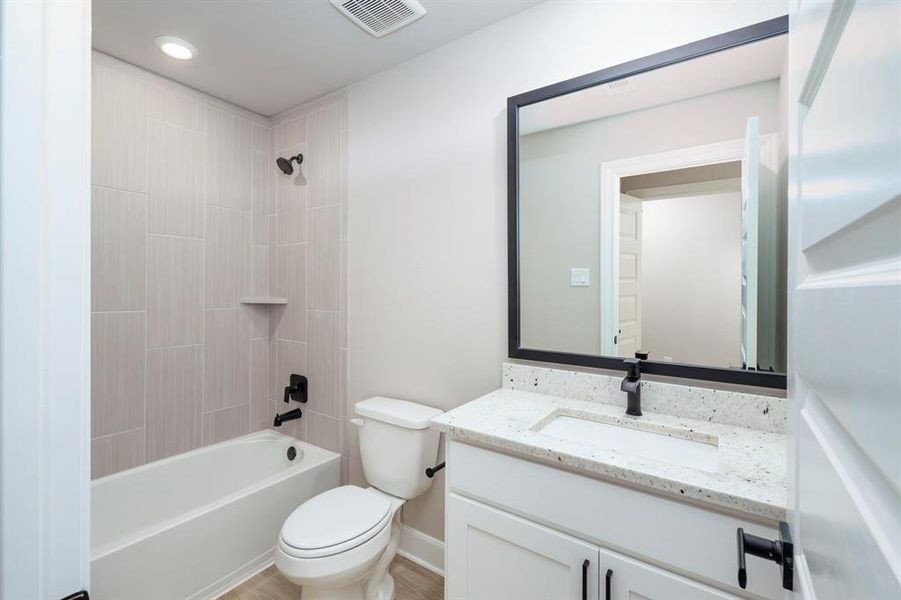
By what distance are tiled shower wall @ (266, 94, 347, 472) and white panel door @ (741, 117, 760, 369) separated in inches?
72.2

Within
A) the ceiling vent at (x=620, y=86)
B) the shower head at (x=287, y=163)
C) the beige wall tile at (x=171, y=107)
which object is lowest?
the ceiling vent at (x=620, y=86)

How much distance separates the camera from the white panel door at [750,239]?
1.25m

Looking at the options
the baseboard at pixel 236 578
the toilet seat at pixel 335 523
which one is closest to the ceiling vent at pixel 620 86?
the toilet seat at pixel 335 523

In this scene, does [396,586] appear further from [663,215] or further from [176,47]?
[176,47]

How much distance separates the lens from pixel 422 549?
206 cm

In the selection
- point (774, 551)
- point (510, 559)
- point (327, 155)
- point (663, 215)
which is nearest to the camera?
point (774, 551)

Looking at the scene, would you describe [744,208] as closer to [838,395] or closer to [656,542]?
[656,542]

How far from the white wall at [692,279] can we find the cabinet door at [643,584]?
25.9 inches

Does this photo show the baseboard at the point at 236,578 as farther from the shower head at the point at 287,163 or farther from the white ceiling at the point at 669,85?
the white ceiling at the point at 669,85

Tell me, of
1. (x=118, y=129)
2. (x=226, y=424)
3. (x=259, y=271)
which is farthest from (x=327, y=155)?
(x=226, y=424)

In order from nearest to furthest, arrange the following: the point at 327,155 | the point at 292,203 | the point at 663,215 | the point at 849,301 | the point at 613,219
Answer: the point at 849,301 → the point at 663,215 → the point at 613,219 → the point at 327,155 → the point at 292,203

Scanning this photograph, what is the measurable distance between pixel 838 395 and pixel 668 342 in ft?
3.65

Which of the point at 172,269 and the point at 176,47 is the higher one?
the point at 176,47

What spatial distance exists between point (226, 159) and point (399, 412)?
1.88 meters
